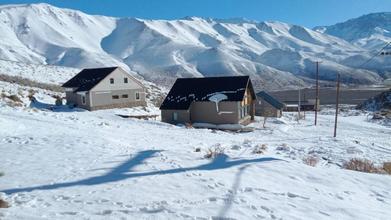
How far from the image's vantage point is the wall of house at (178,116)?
3850 centimetres

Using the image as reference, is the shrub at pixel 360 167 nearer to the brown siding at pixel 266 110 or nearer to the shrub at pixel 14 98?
the shrub at pixel 14 98

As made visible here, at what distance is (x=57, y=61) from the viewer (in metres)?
194

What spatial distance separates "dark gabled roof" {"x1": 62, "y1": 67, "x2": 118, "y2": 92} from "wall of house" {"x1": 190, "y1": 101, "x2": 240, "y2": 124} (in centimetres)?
1497

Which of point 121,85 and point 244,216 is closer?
point 244,216

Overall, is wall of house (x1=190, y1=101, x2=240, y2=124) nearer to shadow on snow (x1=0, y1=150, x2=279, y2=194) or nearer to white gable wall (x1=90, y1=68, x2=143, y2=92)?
white gable wall (x1=90, y1=68, x2=143, y2=92)

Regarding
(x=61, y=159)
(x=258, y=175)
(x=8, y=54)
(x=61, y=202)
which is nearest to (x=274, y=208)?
(x=258, y=175)

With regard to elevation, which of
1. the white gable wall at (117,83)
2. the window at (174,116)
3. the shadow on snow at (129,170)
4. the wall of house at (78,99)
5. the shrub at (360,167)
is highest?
the white gable wall at (117,83)

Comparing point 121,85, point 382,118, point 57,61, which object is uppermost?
point 57,61

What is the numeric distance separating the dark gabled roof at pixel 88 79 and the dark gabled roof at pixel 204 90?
11.4 meters

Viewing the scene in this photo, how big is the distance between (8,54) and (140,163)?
619 feet

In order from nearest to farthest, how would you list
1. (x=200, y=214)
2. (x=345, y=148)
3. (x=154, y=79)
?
(x=200, y=214)
(x=345, y=148)
(x=154, y=79)

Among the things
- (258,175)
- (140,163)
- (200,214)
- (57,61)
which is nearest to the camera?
(200,214)

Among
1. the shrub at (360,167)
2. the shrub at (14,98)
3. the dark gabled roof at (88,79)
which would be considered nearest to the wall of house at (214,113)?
the dark gabled roof at (88,79)

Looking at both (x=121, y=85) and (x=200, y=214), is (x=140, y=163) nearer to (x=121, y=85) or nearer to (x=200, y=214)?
(x=200, y=214)
